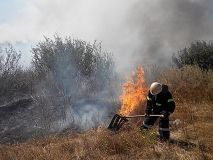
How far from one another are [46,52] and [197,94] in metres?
7.93

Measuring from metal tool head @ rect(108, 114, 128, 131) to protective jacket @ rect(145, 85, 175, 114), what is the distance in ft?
3.78

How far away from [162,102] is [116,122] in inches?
67.7

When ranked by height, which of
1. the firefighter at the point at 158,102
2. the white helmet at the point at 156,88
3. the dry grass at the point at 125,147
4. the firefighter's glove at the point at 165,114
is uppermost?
the white helmet at the point at 156,88

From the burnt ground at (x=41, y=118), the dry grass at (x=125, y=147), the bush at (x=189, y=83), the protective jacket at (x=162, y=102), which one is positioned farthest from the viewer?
the bush at (x=189, y=83)

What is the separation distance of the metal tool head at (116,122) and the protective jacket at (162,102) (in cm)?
115

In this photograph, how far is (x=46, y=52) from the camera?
71.1 ft

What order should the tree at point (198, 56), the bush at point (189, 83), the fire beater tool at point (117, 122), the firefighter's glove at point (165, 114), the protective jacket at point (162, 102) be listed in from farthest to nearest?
1. the tree at point (198, 56)
2. the bush at point (189, 83)
3. the fire beater tool at point (117, 122)
4. the protective jacket at point (162, 102)
5. the firefighter's glove at point (165, 114)

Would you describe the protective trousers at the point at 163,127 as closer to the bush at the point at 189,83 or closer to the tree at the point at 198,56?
the bush at the point at 189,83

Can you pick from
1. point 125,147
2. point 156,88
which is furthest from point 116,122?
point 125,147

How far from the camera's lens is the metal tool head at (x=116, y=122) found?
43.2 feet

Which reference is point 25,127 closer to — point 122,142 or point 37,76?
point 37,76

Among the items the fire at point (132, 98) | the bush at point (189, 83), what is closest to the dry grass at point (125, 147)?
the fire at point (132, 98)

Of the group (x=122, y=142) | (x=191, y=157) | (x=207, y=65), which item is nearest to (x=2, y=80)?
(x=207, y=65)

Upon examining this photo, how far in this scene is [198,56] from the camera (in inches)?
1001
